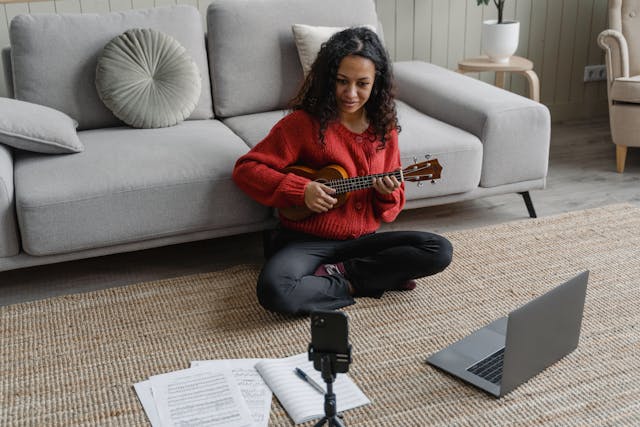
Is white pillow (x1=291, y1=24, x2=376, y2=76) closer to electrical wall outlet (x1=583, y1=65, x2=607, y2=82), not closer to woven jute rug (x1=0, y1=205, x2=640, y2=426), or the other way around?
woven jute rug (x1=0, y1=205, x2=640, y2=426)

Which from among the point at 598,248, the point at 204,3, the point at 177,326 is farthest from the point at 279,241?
the point at 204,3

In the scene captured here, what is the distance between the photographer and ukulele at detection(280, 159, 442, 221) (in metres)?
2.21

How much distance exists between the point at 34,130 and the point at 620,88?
2.33m

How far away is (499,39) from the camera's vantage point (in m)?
3.43

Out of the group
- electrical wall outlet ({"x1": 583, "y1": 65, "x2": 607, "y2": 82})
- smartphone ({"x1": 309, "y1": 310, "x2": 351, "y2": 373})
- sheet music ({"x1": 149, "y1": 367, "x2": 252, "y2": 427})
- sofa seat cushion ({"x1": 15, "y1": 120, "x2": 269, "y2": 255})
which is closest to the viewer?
smartphone ({"x1": 309, "y1": 310, "x2": 351, "y2": 373})

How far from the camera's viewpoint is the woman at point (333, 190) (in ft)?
7.25

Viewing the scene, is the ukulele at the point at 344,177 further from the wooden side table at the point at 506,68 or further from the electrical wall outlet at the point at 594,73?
the electrical wall outlet at the point at 594,73

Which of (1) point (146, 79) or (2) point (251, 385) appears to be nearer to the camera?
(2) point (251, 385)

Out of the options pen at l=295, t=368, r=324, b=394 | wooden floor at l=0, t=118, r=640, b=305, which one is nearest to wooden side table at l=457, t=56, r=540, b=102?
wooden floor at l=0, t=118, r=640, b=305

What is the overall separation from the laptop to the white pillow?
1.28 meters

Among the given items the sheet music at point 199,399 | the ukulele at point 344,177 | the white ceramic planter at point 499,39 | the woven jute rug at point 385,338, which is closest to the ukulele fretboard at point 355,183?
the ukulele at point 344,177

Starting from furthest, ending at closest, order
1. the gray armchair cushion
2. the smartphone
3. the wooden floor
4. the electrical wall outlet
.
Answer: the electrical wall outlet → the wooden floor → the gray armchair cushion → the smartphone

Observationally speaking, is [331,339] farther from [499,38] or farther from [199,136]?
[499,38]

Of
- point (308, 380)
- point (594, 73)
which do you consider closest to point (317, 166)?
point (308, 380)
